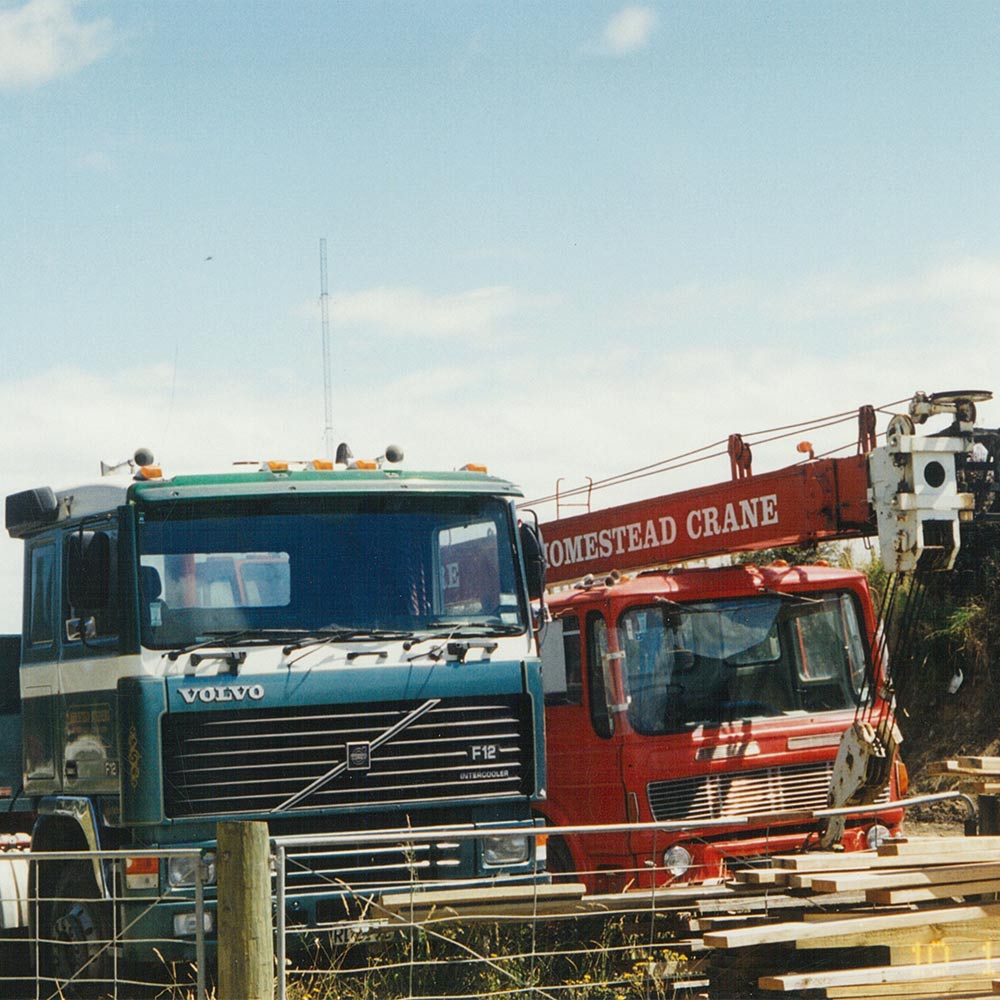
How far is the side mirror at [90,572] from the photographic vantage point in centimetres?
926

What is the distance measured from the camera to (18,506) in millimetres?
10211

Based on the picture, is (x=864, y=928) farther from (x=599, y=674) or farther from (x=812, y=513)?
(x=812, y=513)

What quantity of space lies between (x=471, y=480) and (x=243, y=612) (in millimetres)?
1744

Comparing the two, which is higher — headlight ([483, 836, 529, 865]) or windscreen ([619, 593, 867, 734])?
windscreen ([619, 593, 867, 734])

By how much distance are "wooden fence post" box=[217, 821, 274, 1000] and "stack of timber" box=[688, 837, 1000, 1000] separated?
7.53 feet

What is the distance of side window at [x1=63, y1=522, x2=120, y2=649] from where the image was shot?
926 centimetres

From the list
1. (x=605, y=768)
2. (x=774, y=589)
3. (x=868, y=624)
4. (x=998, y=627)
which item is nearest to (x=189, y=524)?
(x=605, y=768)

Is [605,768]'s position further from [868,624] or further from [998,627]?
[998,627]

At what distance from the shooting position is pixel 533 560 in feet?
33.2

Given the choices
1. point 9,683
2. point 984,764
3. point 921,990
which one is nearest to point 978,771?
point 984,764

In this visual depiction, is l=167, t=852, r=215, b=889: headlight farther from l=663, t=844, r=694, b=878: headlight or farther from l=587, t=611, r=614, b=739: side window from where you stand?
l=587, t=611, r=614, b=739: side window

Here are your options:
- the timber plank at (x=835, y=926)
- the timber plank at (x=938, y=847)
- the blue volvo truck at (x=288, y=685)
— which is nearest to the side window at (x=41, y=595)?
the blue volvo truck at (x=288, y=685)

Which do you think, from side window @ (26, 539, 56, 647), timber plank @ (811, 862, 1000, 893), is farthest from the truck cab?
side window @ (26, 539, 56, 647)

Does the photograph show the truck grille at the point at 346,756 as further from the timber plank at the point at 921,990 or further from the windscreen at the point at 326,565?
→ the timber plank at the point at 921,990
